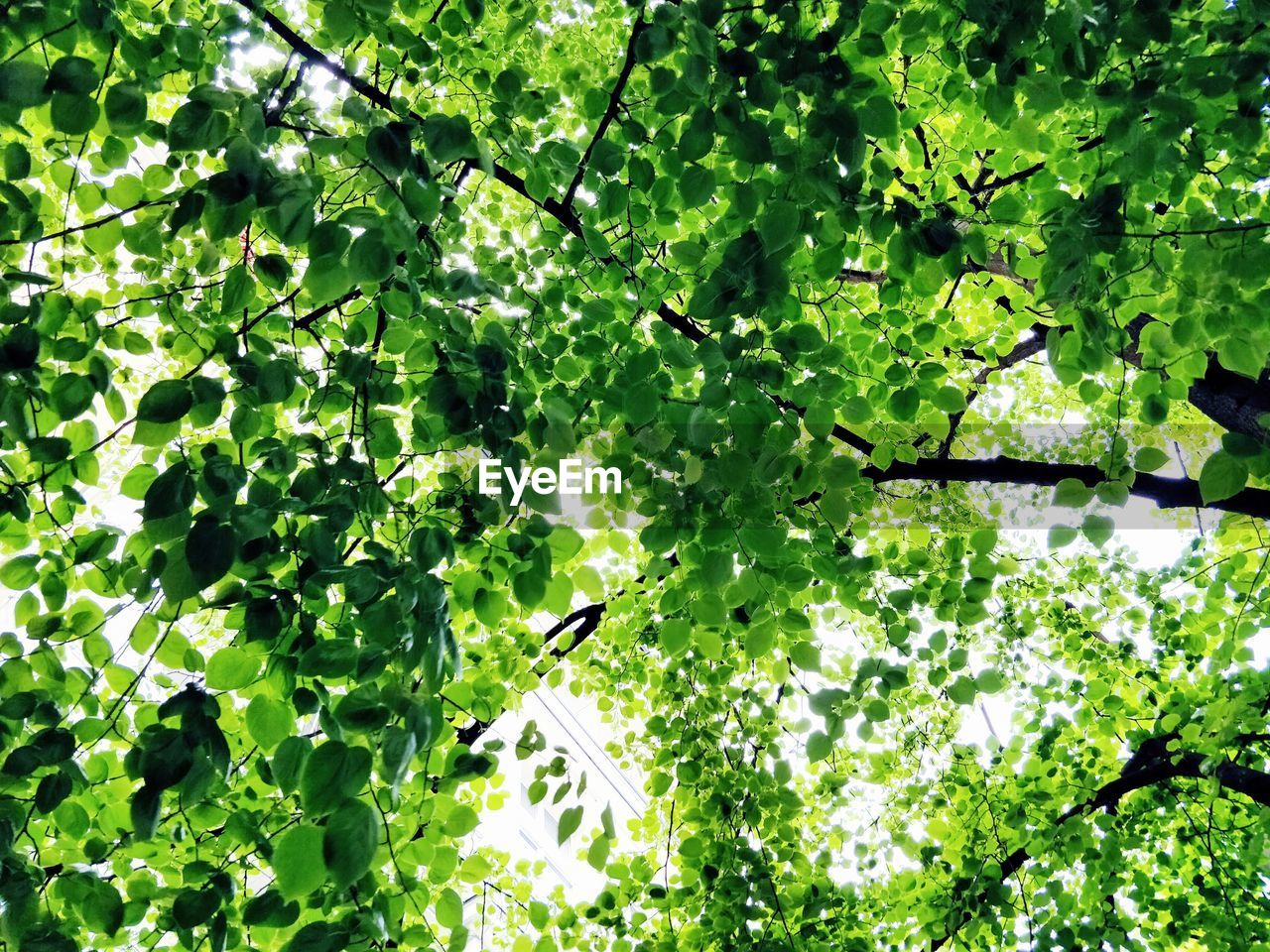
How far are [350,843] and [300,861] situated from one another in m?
0.11

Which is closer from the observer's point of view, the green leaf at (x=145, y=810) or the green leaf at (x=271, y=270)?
the green leaf at (x=145, y=810)

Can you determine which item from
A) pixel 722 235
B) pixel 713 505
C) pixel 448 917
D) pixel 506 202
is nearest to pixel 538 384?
pixel 722 235

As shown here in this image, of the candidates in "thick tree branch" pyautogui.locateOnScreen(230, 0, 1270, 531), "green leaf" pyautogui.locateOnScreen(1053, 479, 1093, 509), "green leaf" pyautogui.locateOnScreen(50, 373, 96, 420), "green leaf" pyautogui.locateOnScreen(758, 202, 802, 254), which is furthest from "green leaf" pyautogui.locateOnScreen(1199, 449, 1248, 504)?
"green leaf" pyautogui.locateOnScreen(50, 373, 96, 420)

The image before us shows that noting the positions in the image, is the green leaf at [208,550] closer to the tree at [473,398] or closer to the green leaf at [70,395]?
the tree at [473,398]

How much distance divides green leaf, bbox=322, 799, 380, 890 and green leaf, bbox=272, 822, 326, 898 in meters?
0.03

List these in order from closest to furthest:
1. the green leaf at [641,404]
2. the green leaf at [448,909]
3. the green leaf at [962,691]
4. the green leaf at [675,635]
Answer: the green leaf at [448,909]
the green leaf at [641,404]
the green leaf at [675,635]
the green leaf at [962,691]

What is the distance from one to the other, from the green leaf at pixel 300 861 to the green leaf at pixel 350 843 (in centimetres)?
3

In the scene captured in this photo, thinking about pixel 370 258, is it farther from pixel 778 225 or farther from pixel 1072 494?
pixel 1072 494

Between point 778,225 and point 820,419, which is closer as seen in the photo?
point 778,225

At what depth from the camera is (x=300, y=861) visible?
979 millimetres

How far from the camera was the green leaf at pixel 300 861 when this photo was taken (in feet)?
3.15

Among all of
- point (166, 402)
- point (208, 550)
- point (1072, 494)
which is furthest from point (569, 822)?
point (1072, 494)

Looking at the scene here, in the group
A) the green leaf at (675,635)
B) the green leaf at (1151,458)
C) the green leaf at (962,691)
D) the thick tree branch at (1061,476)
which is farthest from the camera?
the thick tree branch at (1061,476)

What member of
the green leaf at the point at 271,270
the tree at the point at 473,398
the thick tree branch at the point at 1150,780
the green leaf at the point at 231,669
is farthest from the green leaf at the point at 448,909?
the thick tree branch at the point at 1150,780
